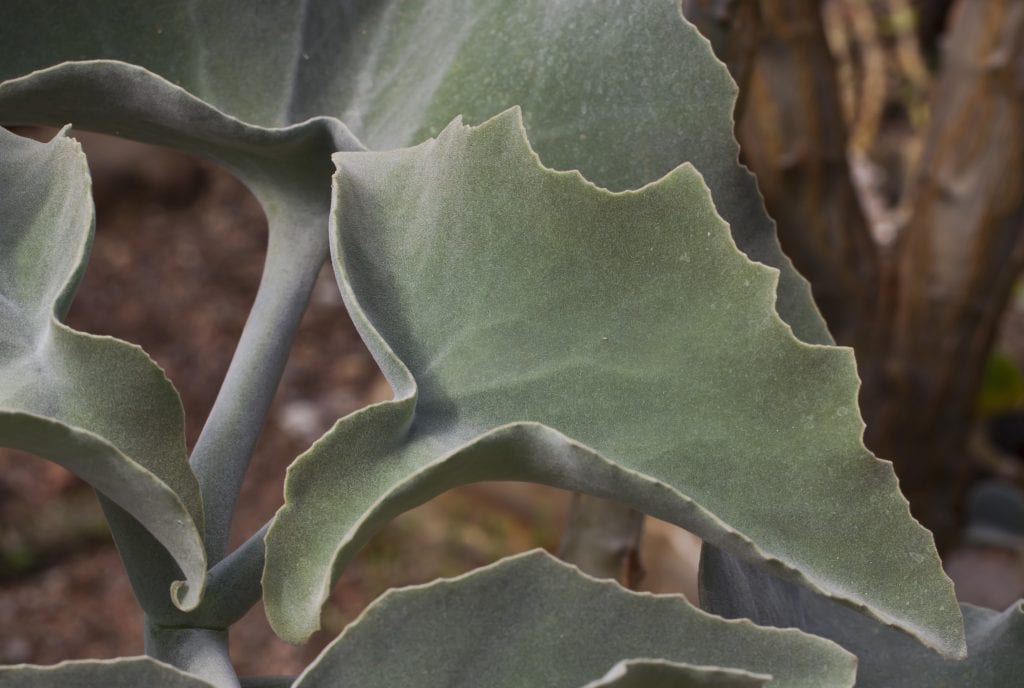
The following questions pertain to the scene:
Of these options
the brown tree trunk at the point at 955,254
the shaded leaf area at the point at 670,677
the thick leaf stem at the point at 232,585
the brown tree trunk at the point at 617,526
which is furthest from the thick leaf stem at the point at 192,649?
the brown tree trunk at the point at 955,254

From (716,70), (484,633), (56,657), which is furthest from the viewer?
(56,657)

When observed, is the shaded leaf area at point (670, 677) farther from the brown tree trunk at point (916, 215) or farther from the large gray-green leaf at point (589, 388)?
the brown tree trunk at point (916, 215)

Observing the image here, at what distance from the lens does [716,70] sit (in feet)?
1.23

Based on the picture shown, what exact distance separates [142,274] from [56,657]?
0.87 metres

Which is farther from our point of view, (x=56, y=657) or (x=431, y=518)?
(x=431, y=518)

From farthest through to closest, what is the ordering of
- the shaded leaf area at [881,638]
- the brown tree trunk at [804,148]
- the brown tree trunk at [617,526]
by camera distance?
the brown tree trunk at [804,148] < the brown tree trunk at [617,526] < the shaded leaf area at [881,638]

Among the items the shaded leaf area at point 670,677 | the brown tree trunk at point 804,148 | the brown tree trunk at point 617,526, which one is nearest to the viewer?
the shaded leaf area at point 670,677

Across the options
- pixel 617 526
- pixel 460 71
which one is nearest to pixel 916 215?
pixel 617 526

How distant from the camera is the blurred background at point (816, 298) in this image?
1.07m

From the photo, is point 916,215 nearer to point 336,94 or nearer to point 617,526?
point 617,526

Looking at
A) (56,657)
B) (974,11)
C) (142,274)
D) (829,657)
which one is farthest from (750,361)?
(142,274)

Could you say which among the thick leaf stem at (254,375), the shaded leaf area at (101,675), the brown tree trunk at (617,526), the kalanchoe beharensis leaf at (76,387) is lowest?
the brown tree trunk at (617,526)

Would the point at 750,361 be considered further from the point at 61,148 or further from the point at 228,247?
the point at 228,247

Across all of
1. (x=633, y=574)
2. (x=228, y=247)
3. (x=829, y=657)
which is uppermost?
(x=829, y=657)
